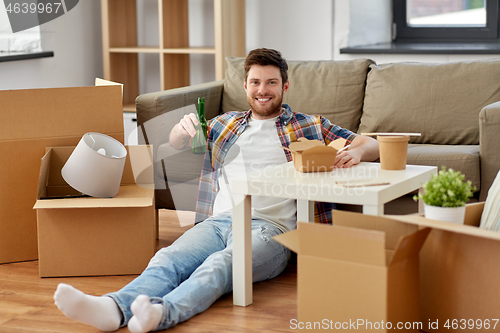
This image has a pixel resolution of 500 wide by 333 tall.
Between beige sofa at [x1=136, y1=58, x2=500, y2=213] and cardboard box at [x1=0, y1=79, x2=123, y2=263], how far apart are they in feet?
0.88

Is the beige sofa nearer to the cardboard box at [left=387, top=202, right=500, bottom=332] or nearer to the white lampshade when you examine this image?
the white lampshade

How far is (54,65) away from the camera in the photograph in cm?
345

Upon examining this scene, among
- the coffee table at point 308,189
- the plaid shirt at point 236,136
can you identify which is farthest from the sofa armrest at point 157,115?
the coffee table at point 308,189

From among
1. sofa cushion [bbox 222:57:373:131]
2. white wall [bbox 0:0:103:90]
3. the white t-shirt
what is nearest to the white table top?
the white t-shirt

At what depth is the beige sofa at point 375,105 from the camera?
2.42 metres

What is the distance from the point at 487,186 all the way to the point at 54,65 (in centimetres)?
248

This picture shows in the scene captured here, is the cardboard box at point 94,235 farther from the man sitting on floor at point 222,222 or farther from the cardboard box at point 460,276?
the cardboard box at point 460,276

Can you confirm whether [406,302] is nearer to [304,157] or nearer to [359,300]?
[359,300]

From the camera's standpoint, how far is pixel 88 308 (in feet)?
4.89

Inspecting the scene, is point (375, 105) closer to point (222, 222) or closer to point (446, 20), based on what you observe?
point (222, 222)

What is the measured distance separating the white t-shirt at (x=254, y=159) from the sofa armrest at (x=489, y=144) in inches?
27.6

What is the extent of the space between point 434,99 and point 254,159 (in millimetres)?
890

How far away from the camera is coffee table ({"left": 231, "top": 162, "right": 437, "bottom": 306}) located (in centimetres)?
151

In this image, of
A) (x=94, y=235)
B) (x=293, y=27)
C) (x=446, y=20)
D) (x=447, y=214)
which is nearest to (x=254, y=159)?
(x=94, y=235)
